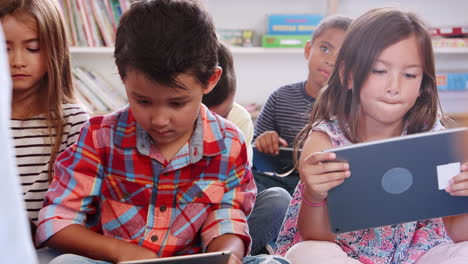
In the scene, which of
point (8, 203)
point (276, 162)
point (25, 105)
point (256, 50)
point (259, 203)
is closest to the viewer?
point (8, 203)

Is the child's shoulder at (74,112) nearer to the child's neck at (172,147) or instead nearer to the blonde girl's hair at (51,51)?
the blonde girl's hair at (51,51)

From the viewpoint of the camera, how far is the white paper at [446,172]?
95cm

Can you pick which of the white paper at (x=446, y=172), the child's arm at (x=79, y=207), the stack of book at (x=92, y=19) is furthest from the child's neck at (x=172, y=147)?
the stack of book at (x=92, y=19)

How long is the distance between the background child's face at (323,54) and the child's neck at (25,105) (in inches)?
37.4

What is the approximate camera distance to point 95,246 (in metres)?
0.99

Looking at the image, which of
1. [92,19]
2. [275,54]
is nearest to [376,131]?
[92,19]

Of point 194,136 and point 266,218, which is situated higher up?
point 194,136

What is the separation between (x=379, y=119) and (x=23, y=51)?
78 centimetres

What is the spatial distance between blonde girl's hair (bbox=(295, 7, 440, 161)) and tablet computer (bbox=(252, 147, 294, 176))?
13.8 inches

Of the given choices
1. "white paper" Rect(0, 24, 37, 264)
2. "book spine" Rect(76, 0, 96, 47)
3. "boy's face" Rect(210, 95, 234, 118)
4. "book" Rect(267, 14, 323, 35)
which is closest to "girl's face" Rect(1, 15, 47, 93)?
"boy's face" Rect(210, 95, 234, 118)

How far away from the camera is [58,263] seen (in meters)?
0.91

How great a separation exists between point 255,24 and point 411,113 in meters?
1.87

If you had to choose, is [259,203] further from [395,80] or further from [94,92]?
[94,92]

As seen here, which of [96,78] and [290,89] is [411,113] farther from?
[96,78]
